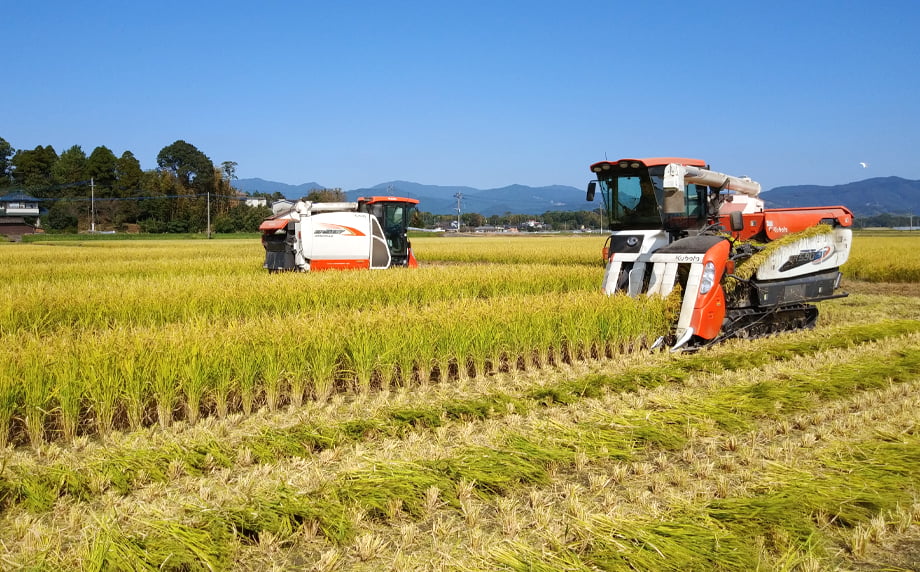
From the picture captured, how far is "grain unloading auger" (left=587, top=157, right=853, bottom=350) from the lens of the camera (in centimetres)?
794

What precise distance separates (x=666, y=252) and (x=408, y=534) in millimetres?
6224

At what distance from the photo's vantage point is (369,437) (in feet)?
15.3

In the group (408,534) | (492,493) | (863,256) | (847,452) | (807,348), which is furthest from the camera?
(863,256)

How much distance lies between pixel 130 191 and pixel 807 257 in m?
75.5

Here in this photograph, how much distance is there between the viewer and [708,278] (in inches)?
307

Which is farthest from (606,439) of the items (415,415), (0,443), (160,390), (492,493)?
(0,443)

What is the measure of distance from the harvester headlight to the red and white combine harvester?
9.24 meters

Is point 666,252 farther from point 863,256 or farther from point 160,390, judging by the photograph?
point 863,256

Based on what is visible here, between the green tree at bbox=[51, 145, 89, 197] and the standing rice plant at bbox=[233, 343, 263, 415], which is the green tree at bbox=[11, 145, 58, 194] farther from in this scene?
the standing rice plant at bbox=[233, 343, 263, 415]

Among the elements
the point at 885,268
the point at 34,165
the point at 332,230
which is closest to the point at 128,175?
the point at 34,165

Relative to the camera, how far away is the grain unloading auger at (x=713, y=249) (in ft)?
26.0

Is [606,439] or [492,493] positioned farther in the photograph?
[606,439]

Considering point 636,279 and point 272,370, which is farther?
point 636,279

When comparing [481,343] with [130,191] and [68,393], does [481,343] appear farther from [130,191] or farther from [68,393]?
[130,191]
